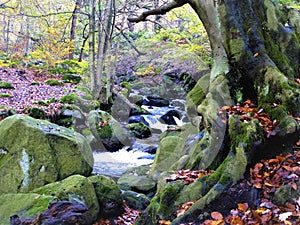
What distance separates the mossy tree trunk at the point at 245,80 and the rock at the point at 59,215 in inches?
58.2

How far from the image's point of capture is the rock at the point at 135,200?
691 cm

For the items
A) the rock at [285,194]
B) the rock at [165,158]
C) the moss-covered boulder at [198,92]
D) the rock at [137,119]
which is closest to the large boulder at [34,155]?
the rock at [165,158]

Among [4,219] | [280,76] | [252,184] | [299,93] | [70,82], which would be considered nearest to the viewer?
[252,184]

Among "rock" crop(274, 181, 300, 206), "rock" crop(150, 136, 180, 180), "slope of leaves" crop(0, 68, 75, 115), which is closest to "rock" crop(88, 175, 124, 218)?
"rock" crop(150, 136, 180, 180)

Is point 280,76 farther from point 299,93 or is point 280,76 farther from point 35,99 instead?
point 35,99

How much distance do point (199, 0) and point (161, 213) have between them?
3.78 m

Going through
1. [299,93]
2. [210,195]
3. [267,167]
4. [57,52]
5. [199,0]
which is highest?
[57,52]

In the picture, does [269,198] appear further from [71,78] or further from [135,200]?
[71,78]

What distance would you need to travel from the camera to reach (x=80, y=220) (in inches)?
219

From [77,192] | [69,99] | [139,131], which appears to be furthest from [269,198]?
[69,99]

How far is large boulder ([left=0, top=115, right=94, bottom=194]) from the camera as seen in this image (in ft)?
22.7

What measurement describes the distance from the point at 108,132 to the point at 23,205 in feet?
21.1

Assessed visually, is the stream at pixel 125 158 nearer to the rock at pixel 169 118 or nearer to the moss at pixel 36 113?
the rock at pixel 169 118

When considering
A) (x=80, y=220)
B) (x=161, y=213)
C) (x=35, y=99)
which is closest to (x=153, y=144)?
(x=35, y=99)
